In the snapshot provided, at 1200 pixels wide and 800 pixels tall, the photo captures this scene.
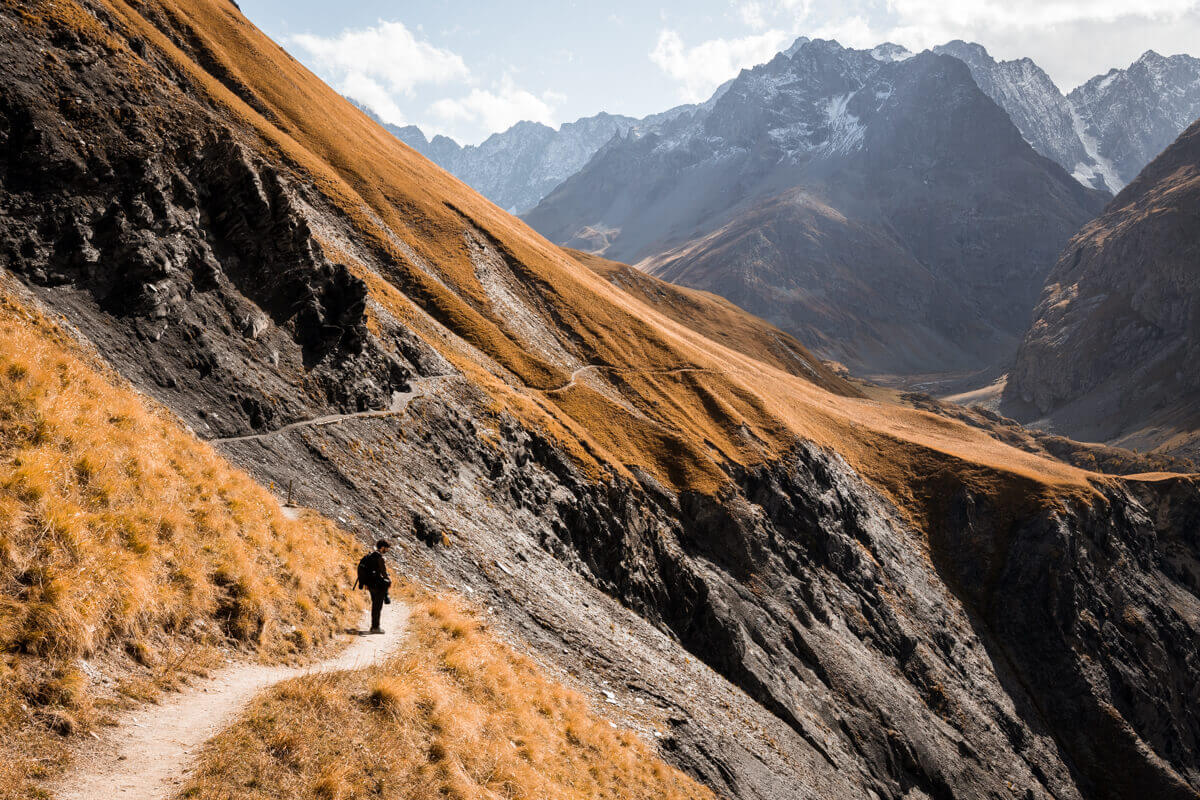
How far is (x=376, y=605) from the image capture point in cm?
1659

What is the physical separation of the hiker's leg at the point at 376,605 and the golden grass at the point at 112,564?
2.54ft

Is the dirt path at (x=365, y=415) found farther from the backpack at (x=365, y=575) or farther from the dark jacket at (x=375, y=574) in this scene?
the dark jacket at (x=375, y=574)

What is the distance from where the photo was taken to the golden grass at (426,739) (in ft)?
30.4

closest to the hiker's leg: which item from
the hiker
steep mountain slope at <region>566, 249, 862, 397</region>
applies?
the hiker

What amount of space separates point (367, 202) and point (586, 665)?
65.2 m

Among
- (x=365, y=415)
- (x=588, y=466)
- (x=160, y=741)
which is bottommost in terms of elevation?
(x=365, y=415)

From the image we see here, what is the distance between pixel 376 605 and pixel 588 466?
102ft

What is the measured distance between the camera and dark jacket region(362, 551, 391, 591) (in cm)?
1656

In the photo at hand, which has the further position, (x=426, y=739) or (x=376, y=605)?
(x=376, y=605)

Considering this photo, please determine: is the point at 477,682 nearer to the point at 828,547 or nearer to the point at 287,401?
the point at 287,401

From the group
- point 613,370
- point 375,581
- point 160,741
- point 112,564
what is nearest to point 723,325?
point 613,370

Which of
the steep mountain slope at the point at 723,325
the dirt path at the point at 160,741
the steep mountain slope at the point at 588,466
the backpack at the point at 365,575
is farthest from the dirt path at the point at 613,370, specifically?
the steep mountain slope at the point at 723,325

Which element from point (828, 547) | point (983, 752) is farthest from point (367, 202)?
point (983, 752)

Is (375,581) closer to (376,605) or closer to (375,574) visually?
(375,574)
